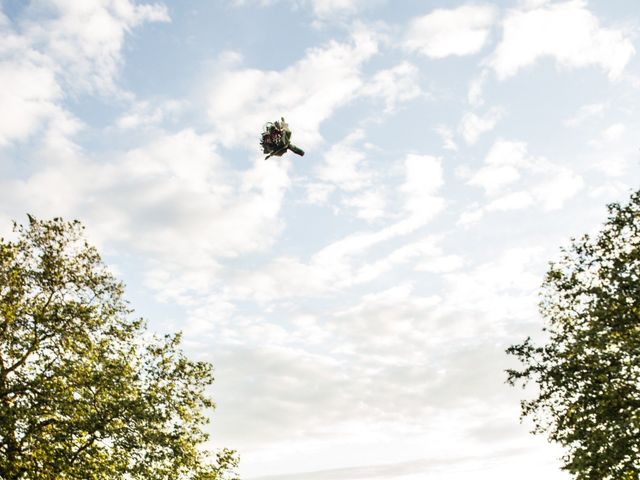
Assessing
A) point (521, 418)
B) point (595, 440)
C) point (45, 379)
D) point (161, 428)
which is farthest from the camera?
point (521, 418)

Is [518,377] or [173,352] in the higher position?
[173,352]

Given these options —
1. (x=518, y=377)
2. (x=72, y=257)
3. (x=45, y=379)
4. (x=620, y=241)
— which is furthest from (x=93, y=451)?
(x=620, y=241)

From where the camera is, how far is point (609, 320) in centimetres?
2531

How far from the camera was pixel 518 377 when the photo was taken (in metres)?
28.3

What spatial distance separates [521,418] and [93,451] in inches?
860

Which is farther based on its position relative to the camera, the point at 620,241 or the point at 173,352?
the point at 173,352

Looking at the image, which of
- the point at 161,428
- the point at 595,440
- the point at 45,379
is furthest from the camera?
the point at 161,428

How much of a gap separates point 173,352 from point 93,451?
648 centimetres

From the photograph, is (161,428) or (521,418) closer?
(161,428)

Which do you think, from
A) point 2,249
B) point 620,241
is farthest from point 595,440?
point 2,249

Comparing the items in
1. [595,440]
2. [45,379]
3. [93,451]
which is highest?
[45,379]

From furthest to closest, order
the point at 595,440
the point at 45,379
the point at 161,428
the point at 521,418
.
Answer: the point at 521,418, the point at 161,428, the point at 45,379, the point at 595,440

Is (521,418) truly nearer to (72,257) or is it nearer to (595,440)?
(595,440)

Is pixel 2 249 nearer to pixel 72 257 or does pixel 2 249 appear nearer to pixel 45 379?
pixel 72 257
